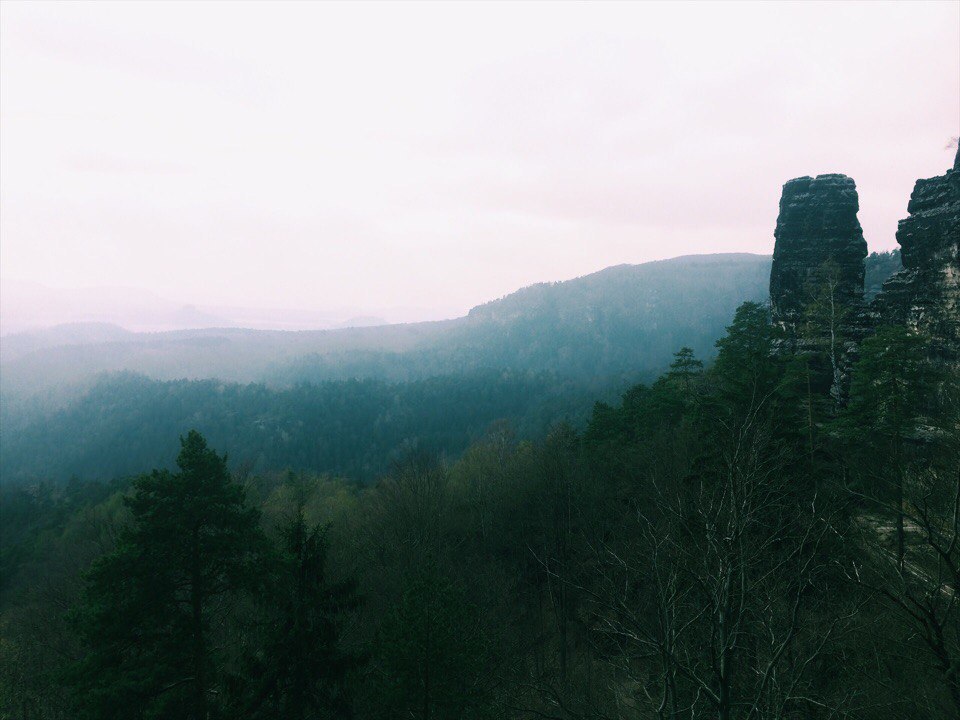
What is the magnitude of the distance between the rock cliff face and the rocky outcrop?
6.01 m

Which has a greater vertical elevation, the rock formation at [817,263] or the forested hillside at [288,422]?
the rock formation at [817,263]

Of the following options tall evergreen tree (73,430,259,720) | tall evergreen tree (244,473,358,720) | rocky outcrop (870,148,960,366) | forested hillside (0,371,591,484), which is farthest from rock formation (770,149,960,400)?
forested hillside (0,371,591,484)

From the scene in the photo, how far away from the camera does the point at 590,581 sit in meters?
24.6

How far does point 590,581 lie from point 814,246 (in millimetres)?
29023

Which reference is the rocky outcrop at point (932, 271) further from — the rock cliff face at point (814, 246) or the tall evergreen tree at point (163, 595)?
the tall evergreen tree at point (163, 595)

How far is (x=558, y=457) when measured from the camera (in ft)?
95.9

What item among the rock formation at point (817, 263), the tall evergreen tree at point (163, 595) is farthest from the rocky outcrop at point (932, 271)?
the tall evergreen tree at point (163, 595)

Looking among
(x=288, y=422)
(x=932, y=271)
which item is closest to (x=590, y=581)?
(x=932, y=271)

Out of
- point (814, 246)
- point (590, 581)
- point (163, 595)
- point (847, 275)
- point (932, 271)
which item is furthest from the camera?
point (814, 246)

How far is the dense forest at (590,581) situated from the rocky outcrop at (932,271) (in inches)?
150

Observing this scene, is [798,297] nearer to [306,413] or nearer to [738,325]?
[738,325]

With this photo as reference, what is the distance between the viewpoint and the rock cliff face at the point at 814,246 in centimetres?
3456

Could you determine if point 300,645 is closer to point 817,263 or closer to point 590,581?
point 590,581

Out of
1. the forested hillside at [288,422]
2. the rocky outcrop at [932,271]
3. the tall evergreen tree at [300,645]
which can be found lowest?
the forested hillside at [288,422]
